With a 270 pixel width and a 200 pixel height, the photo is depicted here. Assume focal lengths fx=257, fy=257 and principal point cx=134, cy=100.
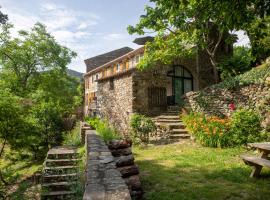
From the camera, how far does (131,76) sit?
596 inches

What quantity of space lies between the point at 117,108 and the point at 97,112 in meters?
4.02

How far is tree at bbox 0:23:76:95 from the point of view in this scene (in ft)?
81.6

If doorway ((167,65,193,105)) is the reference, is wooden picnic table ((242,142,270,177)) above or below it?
below

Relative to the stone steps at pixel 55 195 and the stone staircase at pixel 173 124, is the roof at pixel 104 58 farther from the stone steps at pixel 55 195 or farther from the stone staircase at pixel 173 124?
the stone steps at pixel 55 195

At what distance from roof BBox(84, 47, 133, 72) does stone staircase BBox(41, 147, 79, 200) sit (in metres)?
27.3

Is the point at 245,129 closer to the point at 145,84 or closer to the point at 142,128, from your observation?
the point at 142,128

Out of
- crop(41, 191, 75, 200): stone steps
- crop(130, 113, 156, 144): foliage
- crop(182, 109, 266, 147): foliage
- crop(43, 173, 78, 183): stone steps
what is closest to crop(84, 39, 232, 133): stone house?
crop(130, 113, 156, 144): foliage

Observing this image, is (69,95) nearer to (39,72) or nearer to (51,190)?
(39,72)

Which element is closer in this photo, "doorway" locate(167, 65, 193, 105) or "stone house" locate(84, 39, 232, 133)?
"stone house" locate(84, 39, 232, 133)

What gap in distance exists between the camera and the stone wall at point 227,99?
35.1 ft

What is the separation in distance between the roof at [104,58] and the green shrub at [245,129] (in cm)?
2656

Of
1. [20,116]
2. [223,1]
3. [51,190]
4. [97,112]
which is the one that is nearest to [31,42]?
[97,112]

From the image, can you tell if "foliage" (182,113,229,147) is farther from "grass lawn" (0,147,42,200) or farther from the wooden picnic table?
"grass lawn" (0,147,42,200)

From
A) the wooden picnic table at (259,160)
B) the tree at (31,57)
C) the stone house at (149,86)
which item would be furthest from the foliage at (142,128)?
the tree at (31,57)
